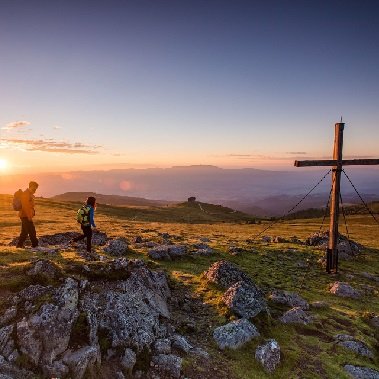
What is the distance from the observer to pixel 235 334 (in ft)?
43.2

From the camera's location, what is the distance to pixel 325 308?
58.9 feet

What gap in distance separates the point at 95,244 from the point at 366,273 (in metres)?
19.7

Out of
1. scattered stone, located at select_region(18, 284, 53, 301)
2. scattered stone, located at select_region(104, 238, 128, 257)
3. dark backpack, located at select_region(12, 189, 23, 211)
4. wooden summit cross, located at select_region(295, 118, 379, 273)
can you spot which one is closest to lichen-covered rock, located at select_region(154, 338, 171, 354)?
scattered stone, located at select_region(18, 284, 53, 301)

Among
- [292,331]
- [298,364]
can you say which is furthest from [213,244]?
[298,364]

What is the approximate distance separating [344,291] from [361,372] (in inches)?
346

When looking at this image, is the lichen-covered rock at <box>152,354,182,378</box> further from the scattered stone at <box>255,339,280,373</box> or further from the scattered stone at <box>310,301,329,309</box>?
the scattered stone at <box>310,301,329,309</box>

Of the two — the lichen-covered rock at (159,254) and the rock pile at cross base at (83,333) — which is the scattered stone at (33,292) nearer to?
the rock pile at cross base at (83,333)

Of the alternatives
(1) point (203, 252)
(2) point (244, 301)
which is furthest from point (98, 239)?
(2) point (244, 301)

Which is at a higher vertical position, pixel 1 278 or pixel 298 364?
pixel 1 278

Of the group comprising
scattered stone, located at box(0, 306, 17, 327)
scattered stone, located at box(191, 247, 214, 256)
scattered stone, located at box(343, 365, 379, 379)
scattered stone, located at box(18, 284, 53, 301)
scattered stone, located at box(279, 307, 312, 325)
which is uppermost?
scattered stone, located at box(18, 284, 53, 301)

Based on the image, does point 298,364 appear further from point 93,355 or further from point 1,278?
point 1,278

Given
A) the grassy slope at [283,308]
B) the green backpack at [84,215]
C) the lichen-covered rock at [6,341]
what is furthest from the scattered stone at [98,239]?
the lichen-covered rock at [6,341]

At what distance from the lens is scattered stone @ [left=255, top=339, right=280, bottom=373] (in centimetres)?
1210

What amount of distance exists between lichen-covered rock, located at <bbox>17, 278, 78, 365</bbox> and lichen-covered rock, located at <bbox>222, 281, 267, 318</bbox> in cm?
670
